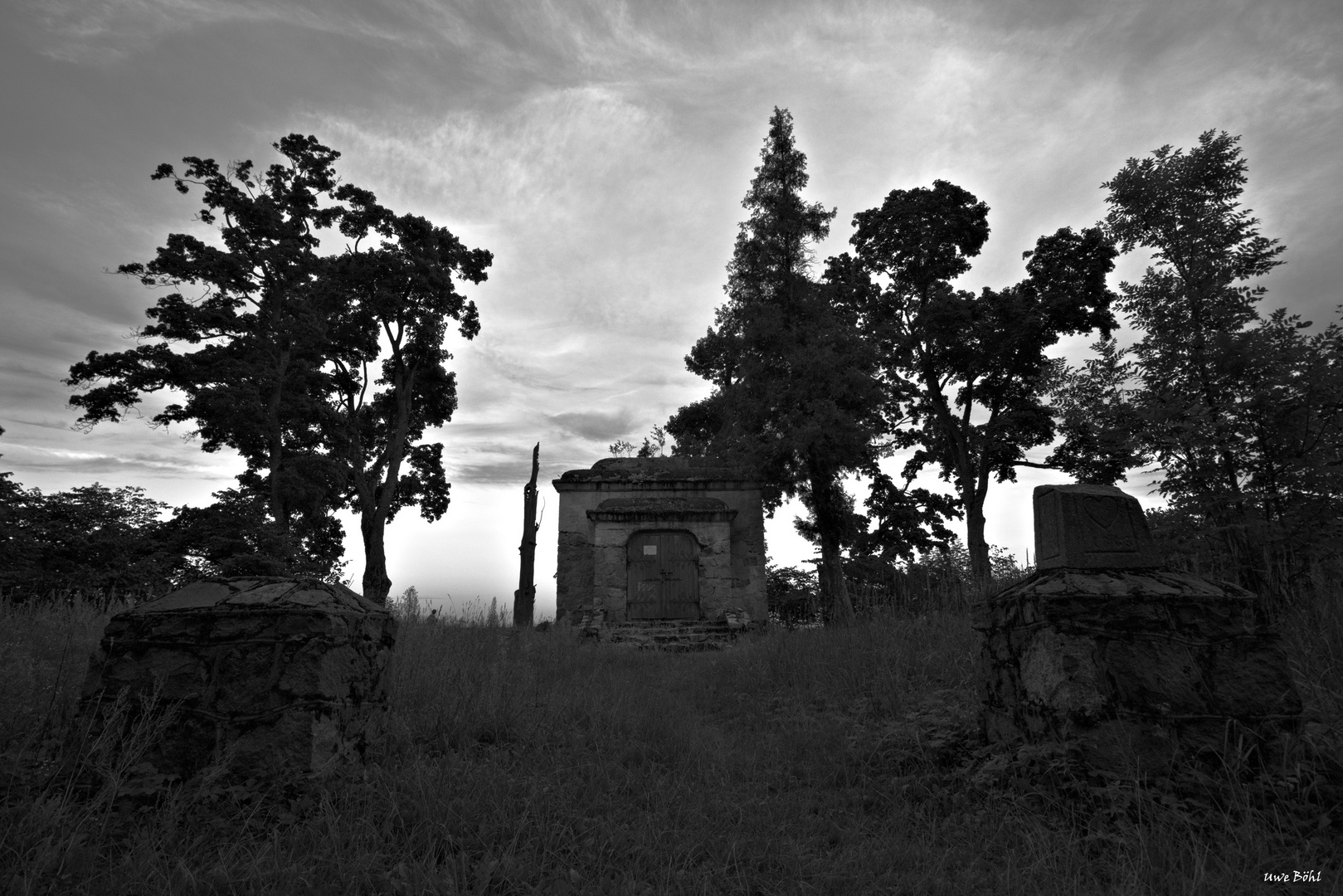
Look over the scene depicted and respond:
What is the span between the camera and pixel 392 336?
2186 centimetres

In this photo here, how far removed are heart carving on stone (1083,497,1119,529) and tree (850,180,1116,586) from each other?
46.2 feet

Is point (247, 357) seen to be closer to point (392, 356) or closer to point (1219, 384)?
point (392, 356)

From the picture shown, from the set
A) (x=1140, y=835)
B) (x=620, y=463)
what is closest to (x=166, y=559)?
(x=620, y=463)

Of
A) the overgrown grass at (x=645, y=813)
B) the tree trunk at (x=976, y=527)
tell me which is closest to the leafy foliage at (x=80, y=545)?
the overgrown grass at (x=645, y=813)

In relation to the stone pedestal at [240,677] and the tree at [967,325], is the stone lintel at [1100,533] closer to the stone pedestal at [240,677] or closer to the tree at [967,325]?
the stone pedestal at [240,677]

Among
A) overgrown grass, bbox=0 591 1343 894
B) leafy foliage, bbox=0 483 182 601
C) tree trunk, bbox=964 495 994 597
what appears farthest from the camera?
tree trunk, bbox=964 495 994 597

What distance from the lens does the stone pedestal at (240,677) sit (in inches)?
130

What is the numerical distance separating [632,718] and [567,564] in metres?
12.0

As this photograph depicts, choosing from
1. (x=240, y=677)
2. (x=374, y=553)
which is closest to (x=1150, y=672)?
(x=240, y=677)

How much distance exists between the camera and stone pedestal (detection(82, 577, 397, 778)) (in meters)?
3.31

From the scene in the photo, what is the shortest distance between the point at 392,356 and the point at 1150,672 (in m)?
22.7

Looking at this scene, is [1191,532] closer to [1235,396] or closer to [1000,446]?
[1235,396]

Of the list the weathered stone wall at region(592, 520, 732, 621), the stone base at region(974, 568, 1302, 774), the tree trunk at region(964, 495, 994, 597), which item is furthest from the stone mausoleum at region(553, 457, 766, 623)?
the stone base at region(974, 568, 1302, 774)

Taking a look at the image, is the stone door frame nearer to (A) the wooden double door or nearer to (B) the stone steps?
(A) the wooden double door
